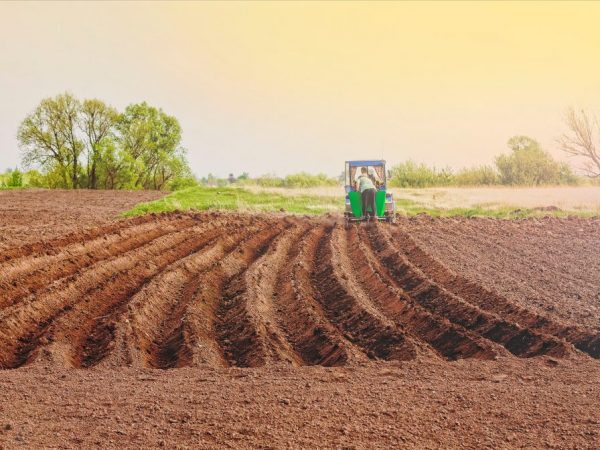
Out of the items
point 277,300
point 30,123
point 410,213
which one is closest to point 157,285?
point 277,300

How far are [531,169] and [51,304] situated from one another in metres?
41.1

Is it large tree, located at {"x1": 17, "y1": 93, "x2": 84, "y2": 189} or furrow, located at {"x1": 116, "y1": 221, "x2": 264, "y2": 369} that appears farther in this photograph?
large tree, located at {"x1": 17, "y1": 93, "x2": 84, "y2": 189}

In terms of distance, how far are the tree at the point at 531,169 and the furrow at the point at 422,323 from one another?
3470 centimetres

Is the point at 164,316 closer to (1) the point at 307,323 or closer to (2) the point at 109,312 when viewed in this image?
(2) the point at 109,312

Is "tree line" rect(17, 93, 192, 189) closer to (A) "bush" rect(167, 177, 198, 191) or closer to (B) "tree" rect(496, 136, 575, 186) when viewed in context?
(A) "bush" rect(167, 177, 198, 191)

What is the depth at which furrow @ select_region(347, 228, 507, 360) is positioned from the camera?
30.3ft

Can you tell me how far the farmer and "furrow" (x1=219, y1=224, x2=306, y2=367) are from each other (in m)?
7.16

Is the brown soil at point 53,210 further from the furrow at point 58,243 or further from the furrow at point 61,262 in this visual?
the furrow at point 61,262

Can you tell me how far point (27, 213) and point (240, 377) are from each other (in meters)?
21.1

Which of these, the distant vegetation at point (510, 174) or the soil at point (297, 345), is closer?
the soil at point (297, 345)

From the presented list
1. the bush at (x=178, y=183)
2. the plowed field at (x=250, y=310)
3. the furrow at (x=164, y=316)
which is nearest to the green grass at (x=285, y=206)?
the plowed field at (x=250, y=310)

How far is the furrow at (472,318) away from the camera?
30.2 feet

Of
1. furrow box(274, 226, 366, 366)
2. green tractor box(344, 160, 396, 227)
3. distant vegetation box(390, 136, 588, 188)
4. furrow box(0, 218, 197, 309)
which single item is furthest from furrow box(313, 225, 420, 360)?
distant vegetation box(390, 136, 588, 188)

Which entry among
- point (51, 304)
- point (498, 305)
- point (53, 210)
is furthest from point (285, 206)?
point (498, 305)
